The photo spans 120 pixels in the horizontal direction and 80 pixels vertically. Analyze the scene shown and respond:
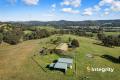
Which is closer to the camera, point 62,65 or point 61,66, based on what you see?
point 61,66

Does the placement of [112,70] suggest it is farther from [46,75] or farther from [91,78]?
[46,75]

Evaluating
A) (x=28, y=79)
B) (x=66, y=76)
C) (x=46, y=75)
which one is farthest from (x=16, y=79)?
(x=66, y=76)

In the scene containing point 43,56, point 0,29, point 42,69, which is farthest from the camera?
point 0,29

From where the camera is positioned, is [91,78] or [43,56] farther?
[43,56]

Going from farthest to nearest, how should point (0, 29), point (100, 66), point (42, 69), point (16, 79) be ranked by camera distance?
point (0, 29) < point (100, 66) < point (42, 69) < point (16, 79)

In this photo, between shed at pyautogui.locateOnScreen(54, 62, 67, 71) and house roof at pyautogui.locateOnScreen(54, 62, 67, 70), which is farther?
house roof at pyautogui.locateOnScreen(54, 62, 67, 70)

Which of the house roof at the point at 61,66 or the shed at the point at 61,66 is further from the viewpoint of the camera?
the house roof at the point at 61,66

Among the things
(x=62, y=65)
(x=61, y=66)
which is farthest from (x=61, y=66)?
(x=62, y=65)

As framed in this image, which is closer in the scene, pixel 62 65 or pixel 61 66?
pixel 61 66

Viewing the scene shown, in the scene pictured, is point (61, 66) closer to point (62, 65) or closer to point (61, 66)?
point (61, 66)

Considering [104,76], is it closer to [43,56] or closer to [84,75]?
[84,75]
